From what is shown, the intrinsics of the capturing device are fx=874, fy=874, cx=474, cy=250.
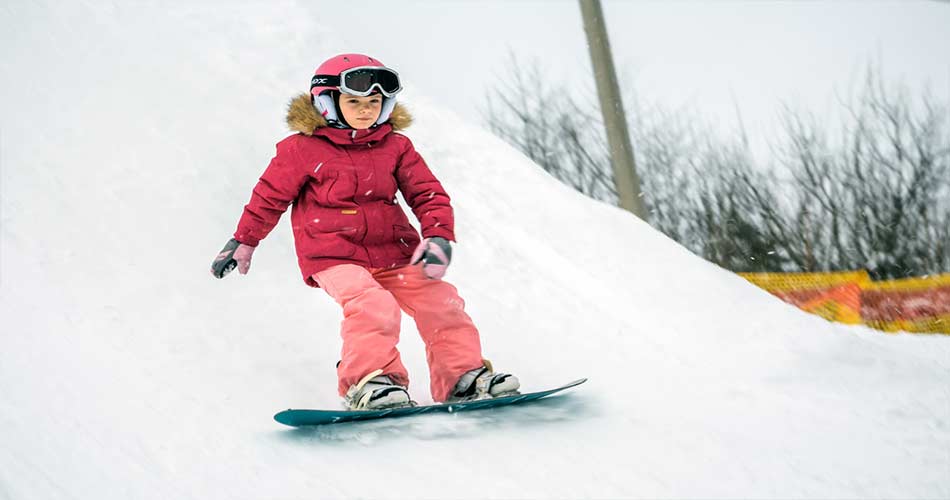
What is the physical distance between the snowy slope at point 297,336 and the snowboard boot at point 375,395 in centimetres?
→ 8

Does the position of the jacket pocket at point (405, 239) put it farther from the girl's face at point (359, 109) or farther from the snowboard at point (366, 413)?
the snowboard at point (366, 413)

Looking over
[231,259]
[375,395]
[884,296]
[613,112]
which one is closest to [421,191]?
[231,259]

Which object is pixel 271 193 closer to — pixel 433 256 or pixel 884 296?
pixel 433 256

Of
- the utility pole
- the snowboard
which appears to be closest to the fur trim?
the snowboard

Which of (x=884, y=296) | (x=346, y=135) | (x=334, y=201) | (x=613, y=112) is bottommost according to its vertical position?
(x=884, y=296)

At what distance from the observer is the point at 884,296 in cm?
691

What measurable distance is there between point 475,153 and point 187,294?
2.16 meters

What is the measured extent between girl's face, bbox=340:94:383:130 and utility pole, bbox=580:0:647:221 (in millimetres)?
4028

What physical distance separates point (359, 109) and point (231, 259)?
673mm

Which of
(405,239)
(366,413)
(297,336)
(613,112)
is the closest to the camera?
(366,413)

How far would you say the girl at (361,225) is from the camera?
296 centimetres

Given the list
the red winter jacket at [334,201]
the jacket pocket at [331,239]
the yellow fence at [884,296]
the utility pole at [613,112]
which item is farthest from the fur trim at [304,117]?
the yellow fence at [884,296]

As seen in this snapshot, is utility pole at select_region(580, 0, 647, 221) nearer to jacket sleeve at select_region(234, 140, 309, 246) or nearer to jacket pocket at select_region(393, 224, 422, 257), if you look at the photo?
jacket pocket at select_region(393, 224, 422, 257)

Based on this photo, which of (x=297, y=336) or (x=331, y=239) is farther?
(x=297, y=336)
